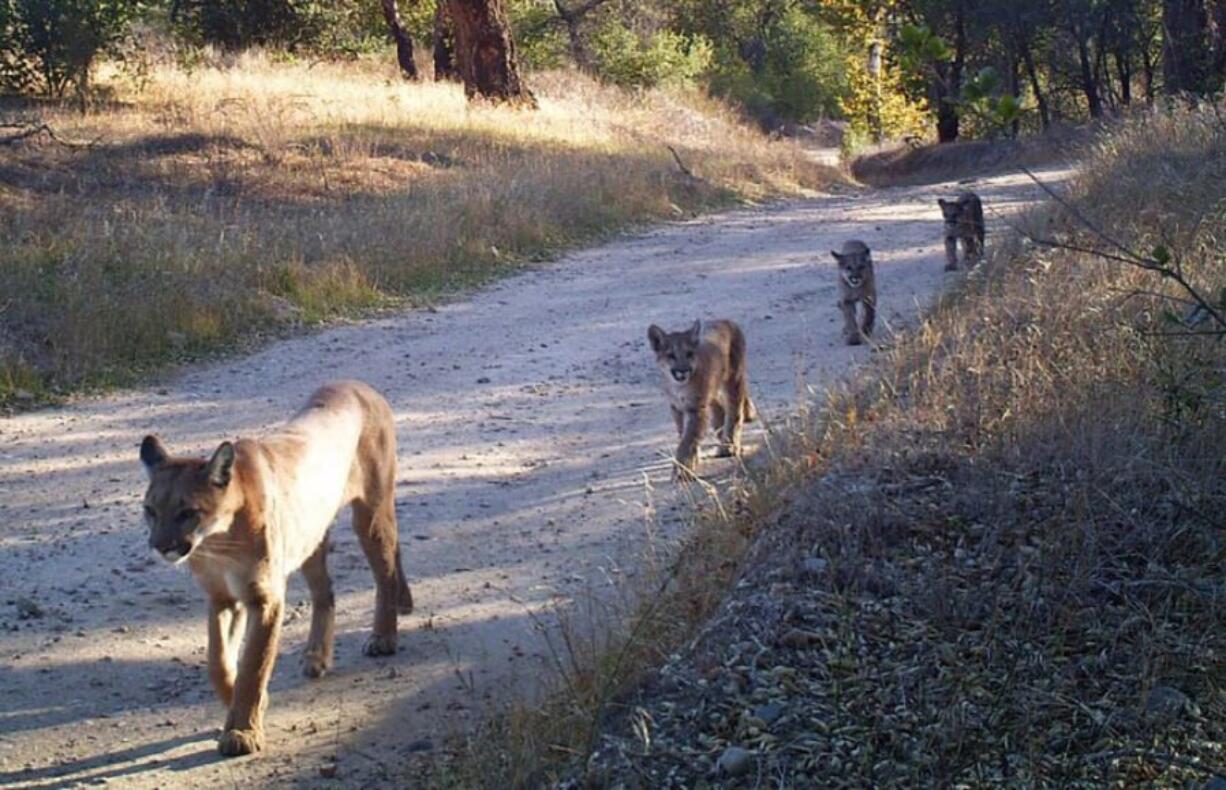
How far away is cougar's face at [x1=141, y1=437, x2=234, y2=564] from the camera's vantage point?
5395mm

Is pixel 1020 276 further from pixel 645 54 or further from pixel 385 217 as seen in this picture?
pixel 645 54

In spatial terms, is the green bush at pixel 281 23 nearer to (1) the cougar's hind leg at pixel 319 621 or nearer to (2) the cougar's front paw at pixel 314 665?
(1) the cougar's hind leg at pixel 319 621

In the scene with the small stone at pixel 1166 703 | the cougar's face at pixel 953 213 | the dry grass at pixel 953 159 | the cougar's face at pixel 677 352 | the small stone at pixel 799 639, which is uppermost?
the dry grass at pixel 953 159

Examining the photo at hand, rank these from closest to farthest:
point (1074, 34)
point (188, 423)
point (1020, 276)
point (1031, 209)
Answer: point (188, 423) → point (1020, 276) → point (1031, 209) → point (1074, 34)

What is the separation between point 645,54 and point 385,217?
2766 cm

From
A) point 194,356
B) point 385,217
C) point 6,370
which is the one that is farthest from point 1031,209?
point 6,370

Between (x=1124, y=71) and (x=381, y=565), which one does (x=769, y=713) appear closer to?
(x=381, y=565)

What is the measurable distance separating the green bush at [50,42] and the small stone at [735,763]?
21141 millimetres

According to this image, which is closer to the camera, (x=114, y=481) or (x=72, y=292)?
(x=114, y=481)

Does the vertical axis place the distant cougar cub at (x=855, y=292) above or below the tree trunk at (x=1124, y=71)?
below

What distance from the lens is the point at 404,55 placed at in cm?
3434

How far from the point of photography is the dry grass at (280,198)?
40.7 feet

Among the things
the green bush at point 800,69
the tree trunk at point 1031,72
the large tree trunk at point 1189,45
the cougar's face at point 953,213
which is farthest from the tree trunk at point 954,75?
the green bush at point 800,69

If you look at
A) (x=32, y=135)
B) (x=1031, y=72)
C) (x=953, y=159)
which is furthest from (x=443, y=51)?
(x=32, y=135)
